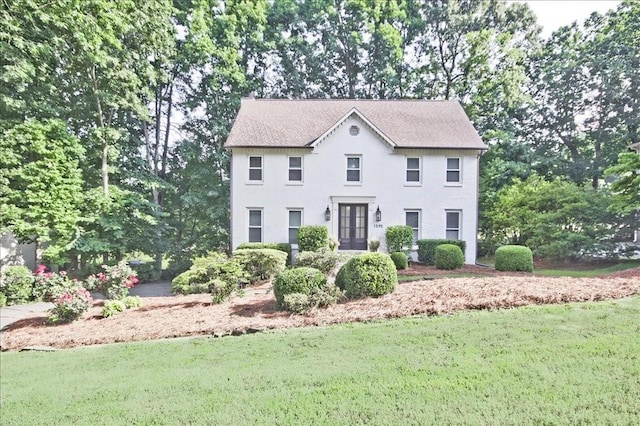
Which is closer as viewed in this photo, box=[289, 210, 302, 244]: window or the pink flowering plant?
the pink flowering plant

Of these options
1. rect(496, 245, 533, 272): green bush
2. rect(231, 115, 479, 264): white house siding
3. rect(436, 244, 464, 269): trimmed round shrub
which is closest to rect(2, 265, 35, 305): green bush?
rect(231, 115, 479, 264): white house siding

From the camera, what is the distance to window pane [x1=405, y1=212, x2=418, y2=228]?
668 inches

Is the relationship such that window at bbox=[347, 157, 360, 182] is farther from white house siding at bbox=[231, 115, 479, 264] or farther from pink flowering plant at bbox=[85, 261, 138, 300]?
pink flowering plant at bbox=[85, 261, 138, 300]

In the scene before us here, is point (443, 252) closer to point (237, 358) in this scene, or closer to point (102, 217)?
point (237, 358)

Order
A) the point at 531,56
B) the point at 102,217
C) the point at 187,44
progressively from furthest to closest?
the point at 531,56 → the point at 187,44 → the point at 102,217

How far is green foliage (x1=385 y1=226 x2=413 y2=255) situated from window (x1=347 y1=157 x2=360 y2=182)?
120 inches

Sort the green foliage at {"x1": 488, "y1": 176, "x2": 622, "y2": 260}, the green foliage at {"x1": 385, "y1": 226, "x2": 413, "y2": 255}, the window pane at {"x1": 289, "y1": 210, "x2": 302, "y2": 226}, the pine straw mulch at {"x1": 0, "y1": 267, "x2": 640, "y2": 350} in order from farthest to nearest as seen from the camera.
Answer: the window pane at {"x1": 289, "y1": 210, "x2": 302, "y2": 226}, the green foliage at {"x1": 385, "y1": 226, "x2": 413, "y2": 255}, the green foliage at {"x1": 488, "y1": 176, "x2": 622, "y2": 260}, the pine straw mulch at {"x1": 0, "y1": 267, "x2": 640, "y2": 350}

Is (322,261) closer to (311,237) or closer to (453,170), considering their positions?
(311,237)

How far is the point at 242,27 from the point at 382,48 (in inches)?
395

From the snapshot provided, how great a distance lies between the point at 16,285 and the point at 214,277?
7.41 m

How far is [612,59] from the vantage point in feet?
67.4

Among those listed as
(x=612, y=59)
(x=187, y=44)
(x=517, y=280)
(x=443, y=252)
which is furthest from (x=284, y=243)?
(x=612, y=59)

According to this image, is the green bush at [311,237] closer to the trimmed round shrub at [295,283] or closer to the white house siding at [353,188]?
the white house siding at [353,188]

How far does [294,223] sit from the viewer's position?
1697 cm
